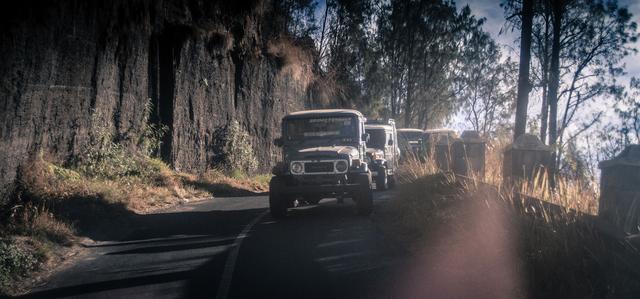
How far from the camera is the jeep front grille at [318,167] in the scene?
11609mm

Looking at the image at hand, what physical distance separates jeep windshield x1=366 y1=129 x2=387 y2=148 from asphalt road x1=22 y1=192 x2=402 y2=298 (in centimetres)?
732

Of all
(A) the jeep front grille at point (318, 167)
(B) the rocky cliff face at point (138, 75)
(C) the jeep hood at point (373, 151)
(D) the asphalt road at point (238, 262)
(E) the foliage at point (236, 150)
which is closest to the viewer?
(D) the asphalt road at point (238, 262)

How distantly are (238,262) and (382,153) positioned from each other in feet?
35.5

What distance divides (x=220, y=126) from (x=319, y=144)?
986cm

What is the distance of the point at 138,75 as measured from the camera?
16906 millimetres

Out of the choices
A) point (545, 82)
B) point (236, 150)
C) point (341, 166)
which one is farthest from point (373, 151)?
point (545, 82)

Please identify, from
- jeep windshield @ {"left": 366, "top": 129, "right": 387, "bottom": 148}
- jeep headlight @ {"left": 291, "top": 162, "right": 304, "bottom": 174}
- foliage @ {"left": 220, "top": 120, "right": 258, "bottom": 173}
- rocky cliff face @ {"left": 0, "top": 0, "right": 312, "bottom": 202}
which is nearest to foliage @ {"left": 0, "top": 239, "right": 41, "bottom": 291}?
rocky cliff face @ {"left": 0, "top": 0, "right": 312, "bottom": 202}

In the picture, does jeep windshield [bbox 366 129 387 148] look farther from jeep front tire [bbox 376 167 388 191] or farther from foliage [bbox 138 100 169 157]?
foliage [bbox 138 100 169 157]

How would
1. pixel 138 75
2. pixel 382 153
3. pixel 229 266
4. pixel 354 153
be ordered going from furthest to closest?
1. pixel 382 153
2. pixel 138 75
3. pixel 354 153
4. pixel 229 266

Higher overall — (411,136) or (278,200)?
(411,136)

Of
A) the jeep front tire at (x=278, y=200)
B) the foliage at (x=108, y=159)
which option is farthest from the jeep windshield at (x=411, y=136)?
the jeep front tire at (x=278, y=200)

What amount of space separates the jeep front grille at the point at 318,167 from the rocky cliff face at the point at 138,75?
18.7 feet

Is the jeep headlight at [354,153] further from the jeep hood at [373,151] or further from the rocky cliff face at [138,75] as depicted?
the rocky cliff face at [138,75]

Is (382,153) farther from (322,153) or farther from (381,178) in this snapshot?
(322,153)
